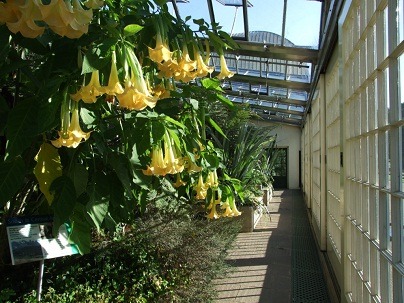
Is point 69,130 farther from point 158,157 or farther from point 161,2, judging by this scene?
point 161,2

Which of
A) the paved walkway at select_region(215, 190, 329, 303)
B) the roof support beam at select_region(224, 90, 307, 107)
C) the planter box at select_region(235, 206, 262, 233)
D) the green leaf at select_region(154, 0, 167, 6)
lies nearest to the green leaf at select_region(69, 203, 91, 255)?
the green leaf at select_region(154, 0, 167, 6)

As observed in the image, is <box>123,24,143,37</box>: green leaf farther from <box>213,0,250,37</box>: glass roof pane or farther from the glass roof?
<box>213,0,250,37</box>: glass roof pane

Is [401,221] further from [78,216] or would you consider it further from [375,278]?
[78,216]

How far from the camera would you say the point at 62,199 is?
1256 mm

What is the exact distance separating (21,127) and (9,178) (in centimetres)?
18

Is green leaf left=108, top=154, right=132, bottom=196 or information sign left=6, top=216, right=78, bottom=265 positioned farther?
information sign left=6, top=216, right=78, bottom=265

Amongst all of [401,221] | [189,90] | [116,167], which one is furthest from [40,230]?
[401,221]

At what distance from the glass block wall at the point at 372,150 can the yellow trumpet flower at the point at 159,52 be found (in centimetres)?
94

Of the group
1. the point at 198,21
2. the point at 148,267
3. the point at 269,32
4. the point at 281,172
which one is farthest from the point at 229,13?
the point at 281,172

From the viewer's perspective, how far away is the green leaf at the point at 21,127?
114 centimetres

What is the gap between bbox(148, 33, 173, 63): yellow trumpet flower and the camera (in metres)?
1.28

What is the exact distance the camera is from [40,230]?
2107 millimetres

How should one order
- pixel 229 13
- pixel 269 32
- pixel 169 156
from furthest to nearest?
pixel 269 32 < pixel 229 13 < pixel 169 156

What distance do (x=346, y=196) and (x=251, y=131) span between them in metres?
5.31
